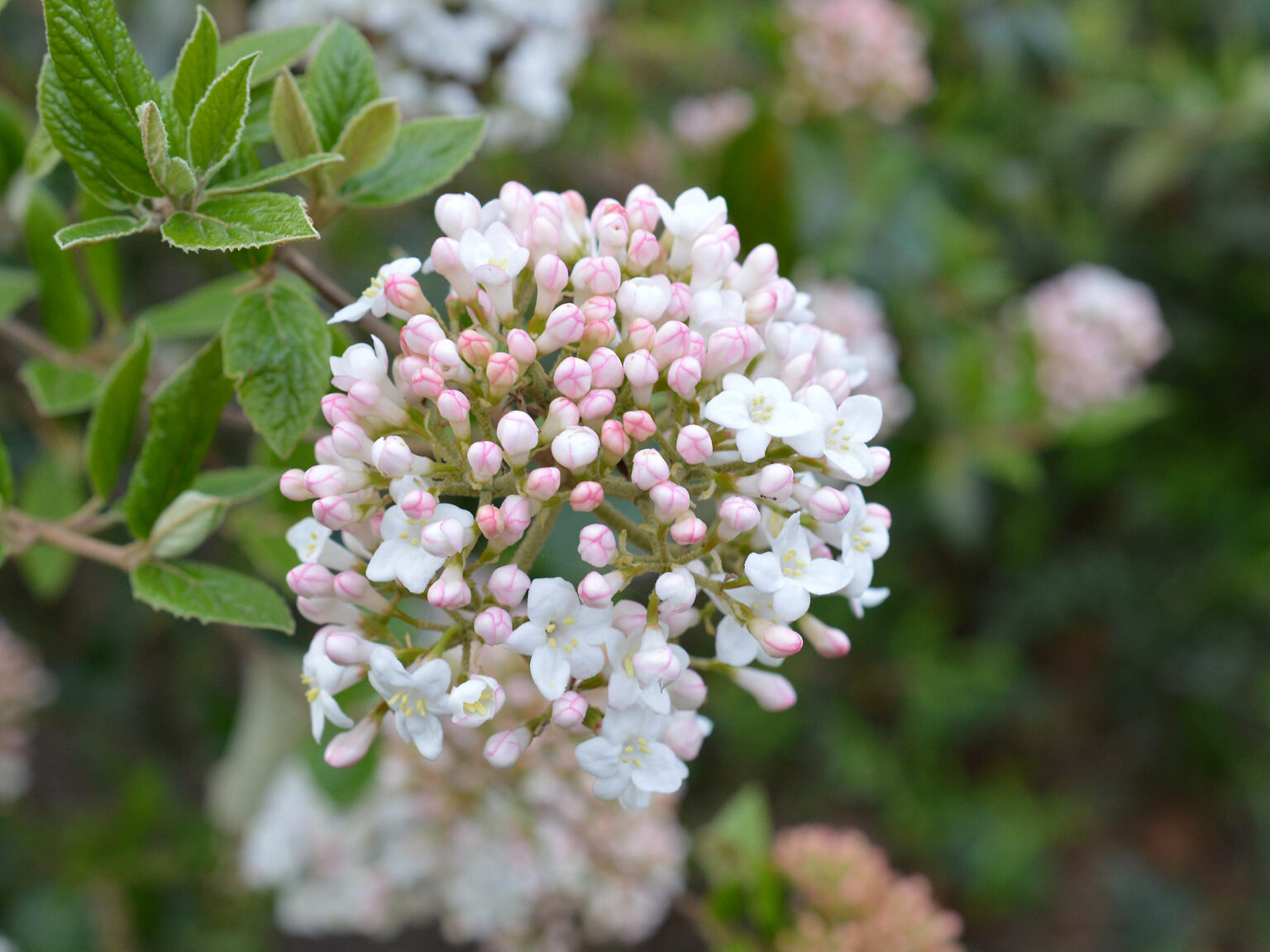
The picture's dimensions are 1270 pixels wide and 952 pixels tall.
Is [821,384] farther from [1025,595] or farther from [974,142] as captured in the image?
[1025,595]

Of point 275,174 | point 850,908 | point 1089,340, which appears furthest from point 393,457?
point 1089,340

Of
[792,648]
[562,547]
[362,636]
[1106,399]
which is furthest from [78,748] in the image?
[1106,399]

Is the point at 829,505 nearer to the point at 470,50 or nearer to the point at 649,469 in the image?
the point at 649,469

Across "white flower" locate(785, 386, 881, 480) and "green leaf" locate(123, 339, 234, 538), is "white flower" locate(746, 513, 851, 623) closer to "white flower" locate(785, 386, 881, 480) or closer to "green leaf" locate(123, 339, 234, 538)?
"white flower" locate(785, 386, 881, 480)

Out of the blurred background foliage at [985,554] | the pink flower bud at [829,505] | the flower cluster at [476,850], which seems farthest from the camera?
the blurred background foliage at [985,554]

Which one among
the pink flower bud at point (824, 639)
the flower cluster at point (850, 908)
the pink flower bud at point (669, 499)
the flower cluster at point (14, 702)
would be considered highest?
the pink flower bud at point (669, 499)

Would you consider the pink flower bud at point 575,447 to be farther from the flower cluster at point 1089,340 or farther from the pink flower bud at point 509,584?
the flower cluster at point 1089,340

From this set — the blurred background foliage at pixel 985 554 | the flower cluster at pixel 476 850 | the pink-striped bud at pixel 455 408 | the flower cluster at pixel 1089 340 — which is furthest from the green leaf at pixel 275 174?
the flower cluster at pixel 1089 340

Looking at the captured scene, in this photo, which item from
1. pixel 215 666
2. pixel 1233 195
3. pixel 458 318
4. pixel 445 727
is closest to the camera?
pixel 458 318
